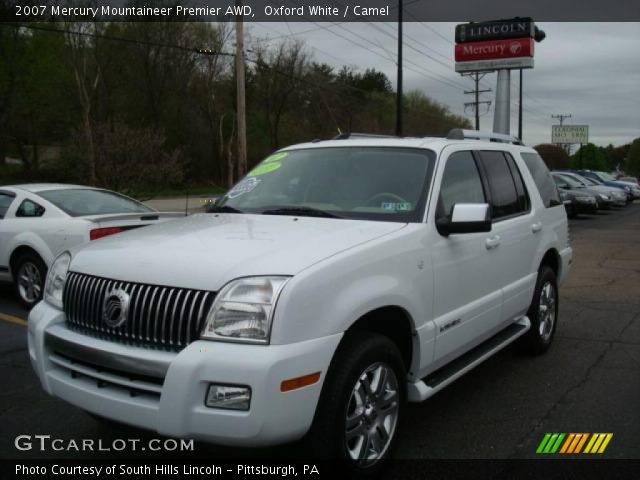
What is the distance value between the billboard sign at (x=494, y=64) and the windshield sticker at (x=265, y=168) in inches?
1336

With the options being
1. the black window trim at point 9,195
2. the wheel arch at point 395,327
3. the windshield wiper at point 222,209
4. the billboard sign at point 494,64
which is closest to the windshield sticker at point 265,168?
the windshield wiper at point 222,209

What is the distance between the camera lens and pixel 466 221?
3629 mm

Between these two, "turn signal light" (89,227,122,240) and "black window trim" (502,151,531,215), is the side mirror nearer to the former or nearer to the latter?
A: "black window trim" (502,151,531,215)

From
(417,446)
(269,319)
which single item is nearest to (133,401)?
(269,319)

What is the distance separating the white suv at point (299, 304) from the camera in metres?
2.69

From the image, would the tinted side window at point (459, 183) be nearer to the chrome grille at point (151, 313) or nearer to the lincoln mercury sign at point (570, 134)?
the chrome grille at point (151, 313)

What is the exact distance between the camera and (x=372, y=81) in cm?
7238

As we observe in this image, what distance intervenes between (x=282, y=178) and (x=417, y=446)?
6.53 ft

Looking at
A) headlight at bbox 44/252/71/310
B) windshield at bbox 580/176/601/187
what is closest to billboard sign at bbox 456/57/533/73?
windshield at bbox 580/176/601/187

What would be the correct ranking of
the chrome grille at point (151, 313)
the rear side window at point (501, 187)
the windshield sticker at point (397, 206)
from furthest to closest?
the rear side window at point (501, 187)
the windshield sticker at point (397, 206)
the chrome grille at point (151, 313)

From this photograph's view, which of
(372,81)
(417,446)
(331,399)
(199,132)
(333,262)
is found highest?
(372,81)

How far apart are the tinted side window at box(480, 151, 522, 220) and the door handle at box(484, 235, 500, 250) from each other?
222 mm

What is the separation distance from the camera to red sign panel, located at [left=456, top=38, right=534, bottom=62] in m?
35.5

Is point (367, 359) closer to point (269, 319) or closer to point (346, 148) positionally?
point (269, 319)
